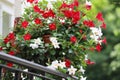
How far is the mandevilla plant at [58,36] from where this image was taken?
19.5ft

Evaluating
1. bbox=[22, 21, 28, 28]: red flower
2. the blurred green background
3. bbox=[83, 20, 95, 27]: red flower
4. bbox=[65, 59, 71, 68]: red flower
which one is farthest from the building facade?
the blurred green background

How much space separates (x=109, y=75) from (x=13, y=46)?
594 inches

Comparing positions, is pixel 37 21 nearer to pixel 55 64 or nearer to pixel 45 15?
pixel 45 15

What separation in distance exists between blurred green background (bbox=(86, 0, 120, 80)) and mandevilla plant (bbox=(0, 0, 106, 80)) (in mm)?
10223

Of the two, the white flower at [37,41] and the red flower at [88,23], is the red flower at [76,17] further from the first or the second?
the white flower at [37,41]

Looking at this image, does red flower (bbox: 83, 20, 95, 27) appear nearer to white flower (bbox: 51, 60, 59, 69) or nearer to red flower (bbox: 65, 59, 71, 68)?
red flower (bbox: 65, 59, 71, 68)

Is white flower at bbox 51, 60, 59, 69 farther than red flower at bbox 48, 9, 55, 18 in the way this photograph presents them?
No

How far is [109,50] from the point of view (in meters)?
20.7

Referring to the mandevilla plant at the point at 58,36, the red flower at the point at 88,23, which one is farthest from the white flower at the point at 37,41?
the red flower at the point at 88,23

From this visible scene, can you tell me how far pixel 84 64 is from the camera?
20.5 feet

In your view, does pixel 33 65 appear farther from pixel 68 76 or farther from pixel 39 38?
pixel 39 38

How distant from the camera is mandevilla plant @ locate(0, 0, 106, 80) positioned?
594 centimetres

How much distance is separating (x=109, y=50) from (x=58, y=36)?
48.7 feet

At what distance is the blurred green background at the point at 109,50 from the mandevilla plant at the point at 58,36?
402 inches
